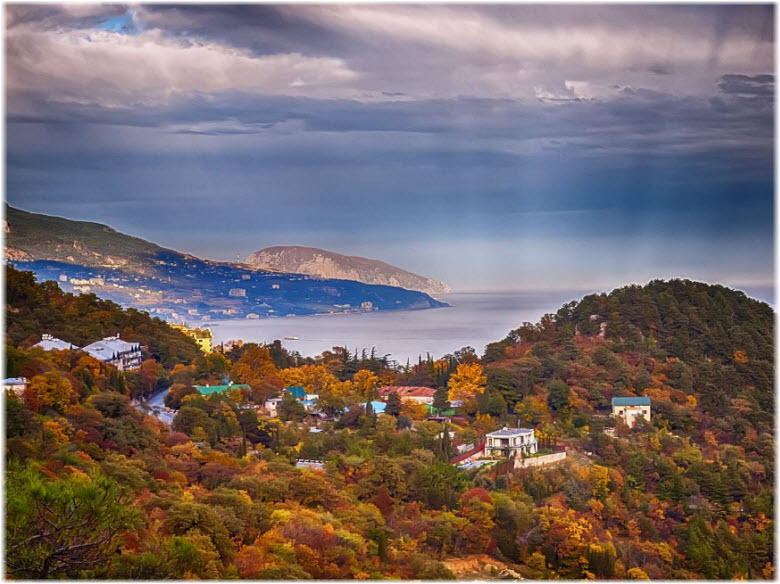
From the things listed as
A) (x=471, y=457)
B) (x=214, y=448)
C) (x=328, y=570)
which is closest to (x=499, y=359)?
(x=471, y=457)

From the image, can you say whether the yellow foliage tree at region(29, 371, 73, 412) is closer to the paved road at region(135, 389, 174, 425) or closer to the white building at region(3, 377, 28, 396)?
the white building at region(3, 377, 28, 396)

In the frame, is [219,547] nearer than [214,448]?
Yes

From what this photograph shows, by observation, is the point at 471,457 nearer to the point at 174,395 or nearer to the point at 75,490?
the point at 174,395

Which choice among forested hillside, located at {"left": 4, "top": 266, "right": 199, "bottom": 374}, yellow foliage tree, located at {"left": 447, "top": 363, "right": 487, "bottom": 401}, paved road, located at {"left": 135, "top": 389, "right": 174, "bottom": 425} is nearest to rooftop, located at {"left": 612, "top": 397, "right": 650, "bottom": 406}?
yellow foliage tree, located at {"left": 447, "top": 363, "right": 487, "bottom": 401}

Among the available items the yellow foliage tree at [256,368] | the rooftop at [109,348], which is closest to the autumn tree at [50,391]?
the rooftop at [109,348]

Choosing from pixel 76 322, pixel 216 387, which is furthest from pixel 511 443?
pixel 76 322

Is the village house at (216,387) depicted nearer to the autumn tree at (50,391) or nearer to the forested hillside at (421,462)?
the forested hillside at (421,462)

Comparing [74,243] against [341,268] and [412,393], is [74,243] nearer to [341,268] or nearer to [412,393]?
[341,268]
